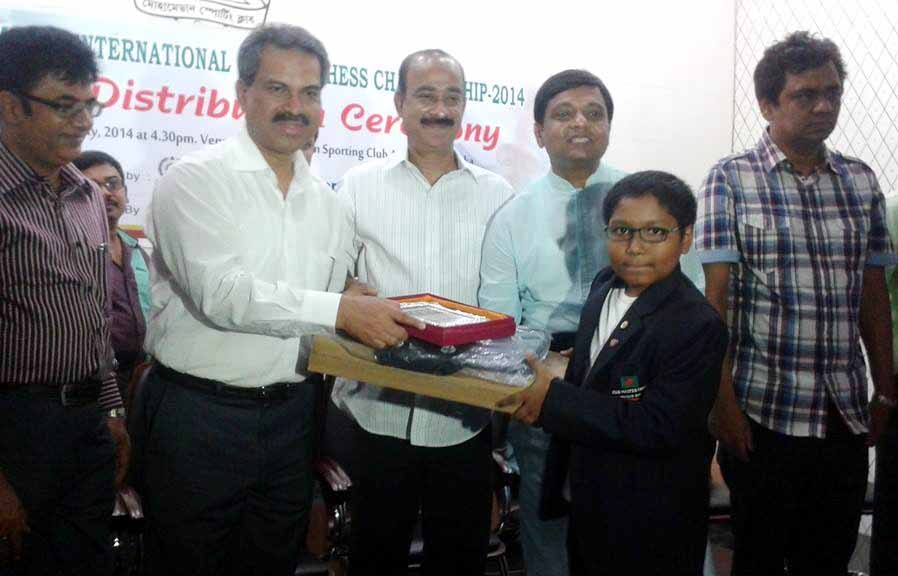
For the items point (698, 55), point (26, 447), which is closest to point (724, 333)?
point (26, 447)

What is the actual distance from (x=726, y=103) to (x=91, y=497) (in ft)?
13.2

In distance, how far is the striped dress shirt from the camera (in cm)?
193

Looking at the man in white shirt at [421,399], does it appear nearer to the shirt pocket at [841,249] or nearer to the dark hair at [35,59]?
the dark hair at [35,59]

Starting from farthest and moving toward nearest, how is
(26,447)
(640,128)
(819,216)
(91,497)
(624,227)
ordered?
(640,128) → (819,216) → (91,497) → (26,447) → (624,227)

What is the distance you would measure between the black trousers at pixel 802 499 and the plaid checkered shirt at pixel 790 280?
0.19 ft

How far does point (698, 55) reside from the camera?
179 inches

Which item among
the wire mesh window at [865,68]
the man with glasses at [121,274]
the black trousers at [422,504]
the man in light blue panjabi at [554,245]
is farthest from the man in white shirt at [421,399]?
the wire mesh window at [865,68]

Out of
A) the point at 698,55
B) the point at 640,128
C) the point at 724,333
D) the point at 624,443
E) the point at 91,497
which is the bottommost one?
the point at 91,497

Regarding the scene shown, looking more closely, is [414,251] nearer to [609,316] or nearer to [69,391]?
[609,316]

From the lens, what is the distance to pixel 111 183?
3346mm

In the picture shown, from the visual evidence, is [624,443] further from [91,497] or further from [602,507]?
[91,497]

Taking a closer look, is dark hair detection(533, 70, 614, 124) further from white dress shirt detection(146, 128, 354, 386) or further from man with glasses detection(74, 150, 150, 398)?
man with glasses detection(74, 150, 150, 398)

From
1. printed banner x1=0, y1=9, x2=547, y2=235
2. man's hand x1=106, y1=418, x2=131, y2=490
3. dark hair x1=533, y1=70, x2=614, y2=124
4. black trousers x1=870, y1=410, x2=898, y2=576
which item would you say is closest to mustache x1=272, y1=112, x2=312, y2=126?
dark hair x1=533, y1=70, x2=614, y2=124

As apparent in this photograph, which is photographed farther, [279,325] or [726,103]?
[726,103]
